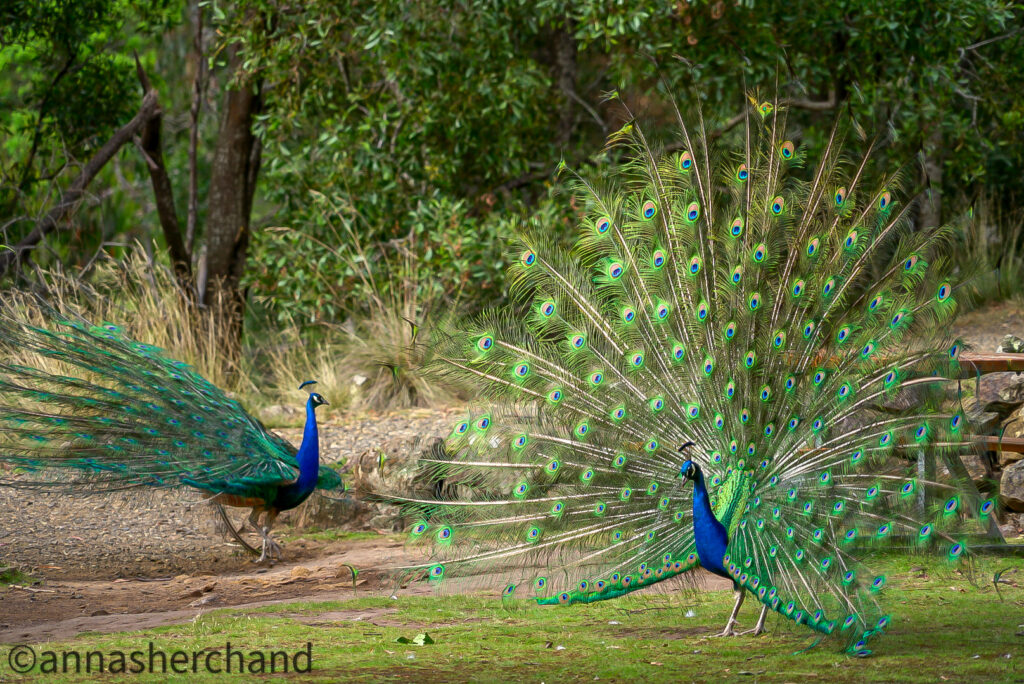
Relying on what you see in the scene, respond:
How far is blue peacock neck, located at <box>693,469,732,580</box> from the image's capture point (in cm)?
492

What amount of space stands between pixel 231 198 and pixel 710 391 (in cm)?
963

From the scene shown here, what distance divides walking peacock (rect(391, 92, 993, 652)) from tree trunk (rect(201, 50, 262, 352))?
330 inches

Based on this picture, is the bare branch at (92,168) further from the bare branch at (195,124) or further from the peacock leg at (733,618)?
the peacock leg at (733,618)

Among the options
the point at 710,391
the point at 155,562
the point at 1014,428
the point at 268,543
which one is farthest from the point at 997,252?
the point at 155,562

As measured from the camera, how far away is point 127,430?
717 cm

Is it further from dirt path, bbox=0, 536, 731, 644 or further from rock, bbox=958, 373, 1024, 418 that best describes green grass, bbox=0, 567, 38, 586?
rock, bbox=958, 373, 1024, 418

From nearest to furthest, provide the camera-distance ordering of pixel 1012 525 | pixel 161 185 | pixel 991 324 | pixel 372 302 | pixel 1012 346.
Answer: pixel 1012 346 < pixel 1012 525 < pixel 991 324 < pixel 372 302 < pixel 161 185

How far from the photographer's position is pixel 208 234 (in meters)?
13.7

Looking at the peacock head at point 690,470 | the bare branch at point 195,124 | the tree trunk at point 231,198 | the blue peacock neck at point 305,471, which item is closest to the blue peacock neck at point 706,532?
the peacock head at point 690,470

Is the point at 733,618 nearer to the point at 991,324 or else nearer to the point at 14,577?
the point at 14,577

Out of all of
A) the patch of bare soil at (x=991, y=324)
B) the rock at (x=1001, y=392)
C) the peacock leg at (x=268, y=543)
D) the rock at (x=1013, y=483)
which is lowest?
the peacock leg at (x=268, y=543)

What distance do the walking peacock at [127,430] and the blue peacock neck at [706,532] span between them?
347 cm

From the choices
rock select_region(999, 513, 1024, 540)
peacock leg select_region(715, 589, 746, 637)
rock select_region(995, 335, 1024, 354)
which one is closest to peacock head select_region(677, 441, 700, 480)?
peacock leg select_region(715, 589, 746, 637)

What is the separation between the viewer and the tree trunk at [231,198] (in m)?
13.5
